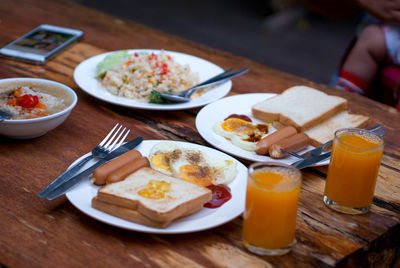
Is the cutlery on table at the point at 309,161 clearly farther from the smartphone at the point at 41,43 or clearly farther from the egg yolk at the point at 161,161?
the smartphone at the point at 41,43

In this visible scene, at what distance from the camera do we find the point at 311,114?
180cm

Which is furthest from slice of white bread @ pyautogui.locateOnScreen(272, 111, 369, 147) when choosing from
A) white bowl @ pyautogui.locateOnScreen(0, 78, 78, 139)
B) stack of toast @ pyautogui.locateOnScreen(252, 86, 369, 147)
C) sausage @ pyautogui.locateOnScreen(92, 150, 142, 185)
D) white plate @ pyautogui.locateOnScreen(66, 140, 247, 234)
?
white bowl @ pyautogui.locateOnScreen(0, 78, 78, 139)

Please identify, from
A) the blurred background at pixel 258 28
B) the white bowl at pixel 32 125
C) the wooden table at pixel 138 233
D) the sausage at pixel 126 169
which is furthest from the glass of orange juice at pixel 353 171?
the blurred background at pixel 258 28

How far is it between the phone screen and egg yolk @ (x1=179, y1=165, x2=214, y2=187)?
126 cm

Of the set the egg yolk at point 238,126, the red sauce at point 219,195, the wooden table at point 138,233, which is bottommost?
the wooden table at point 138,233

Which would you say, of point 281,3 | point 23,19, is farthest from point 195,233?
point 281,3

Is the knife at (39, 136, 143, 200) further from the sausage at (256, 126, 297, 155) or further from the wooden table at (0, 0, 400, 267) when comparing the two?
the sausage at (256, 126, 297, 155)

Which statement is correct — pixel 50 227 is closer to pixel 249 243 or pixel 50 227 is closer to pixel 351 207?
pixel 249 243

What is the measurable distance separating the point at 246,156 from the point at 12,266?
0.77 m

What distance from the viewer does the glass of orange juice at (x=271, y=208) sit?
108cm

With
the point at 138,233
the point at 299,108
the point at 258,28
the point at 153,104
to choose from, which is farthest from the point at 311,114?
the point at 258,28

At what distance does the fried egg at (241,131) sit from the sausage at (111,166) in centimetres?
39

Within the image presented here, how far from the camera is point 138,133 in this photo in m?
1.73

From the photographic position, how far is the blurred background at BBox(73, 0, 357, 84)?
Answer: 17.9 feet
